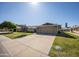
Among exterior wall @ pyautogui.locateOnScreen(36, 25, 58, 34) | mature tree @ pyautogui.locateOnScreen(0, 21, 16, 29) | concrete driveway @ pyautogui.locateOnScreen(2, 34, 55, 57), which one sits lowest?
concrete driveway @ pyautogui.locateOnScreen(2, 34, 55, 57)

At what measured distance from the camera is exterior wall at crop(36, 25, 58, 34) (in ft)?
13.8

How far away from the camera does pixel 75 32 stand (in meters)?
3.89

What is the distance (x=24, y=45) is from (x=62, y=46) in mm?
1086

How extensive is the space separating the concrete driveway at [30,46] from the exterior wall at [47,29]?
0.16 metres

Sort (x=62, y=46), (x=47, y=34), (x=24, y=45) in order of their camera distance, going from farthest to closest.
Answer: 1. (x=47, y=34)
2. (x=24, y=45)
3. (x=62, y=46)

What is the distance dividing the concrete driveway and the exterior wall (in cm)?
16

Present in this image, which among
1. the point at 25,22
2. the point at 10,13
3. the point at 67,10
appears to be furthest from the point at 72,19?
the point at 10,13

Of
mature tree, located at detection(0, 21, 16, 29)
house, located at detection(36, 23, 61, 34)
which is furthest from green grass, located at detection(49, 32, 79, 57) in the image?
mature tree, located at detection(0, 21, 16, 29)

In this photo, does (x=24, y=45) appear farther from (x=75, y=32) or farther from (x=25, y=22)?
(x=75, y=32)

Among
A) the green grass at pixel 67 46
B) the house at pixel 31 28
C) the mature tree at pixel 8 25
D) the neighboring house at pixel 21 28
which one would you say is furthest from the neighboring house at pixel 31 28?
the green grass at pixel 67 46

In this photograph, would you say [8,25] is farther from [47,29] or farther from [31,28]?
[47,29]

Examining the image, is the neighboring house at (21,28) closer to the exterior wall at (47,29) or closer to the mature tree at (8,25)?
the mature tree at (8,25)

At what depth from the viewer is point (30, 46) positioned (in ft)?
12.7

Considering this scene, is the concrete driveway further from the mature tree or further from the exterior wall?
the mature tree
